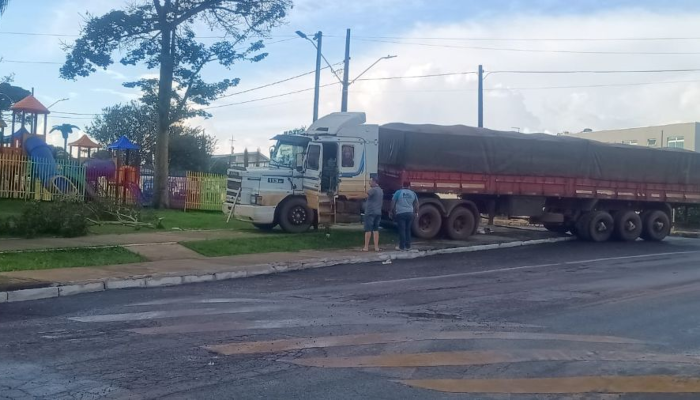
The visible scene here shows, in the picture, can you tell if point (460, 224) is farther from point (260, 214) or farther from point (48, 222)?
point (48, 222)

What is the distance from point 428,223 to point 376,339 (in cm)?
1365

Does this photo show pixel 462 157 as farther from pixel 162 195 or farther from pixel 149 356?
pixel 149 356

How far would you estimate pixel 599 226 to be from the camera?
25.1 m

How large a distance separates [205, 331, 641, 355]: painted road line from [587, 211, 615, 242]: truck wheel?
1602 cm

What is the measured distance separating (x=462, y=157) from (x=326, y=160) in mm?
3942

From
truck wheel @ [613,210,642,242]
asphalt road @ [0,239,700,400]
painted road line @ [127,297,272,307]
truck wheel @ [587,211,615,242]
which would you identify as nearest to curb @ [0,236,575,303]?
asphalt road @ [0,239,700,400]

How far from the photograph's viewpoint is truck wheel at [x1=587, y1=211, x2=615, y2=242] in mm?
24859

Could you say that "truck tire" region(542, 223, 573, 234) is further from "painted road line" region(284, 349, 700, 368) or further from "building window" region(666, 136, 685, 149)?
"building window" region(666, 136, 685, 149)

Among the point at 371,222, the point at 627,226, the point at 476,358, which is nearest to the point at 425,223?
the point at 371,222

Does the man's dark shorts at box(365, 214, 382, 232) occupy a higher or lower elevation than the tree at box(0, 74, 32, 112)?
lower

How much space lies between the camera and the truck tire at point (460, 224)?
22.7 m

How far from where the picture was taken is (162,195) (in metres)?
31.5

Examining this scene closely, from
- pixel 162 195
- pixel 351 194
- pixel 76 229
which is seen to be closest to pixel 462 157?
pixel 351 194

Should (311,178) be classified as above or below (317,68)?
below
